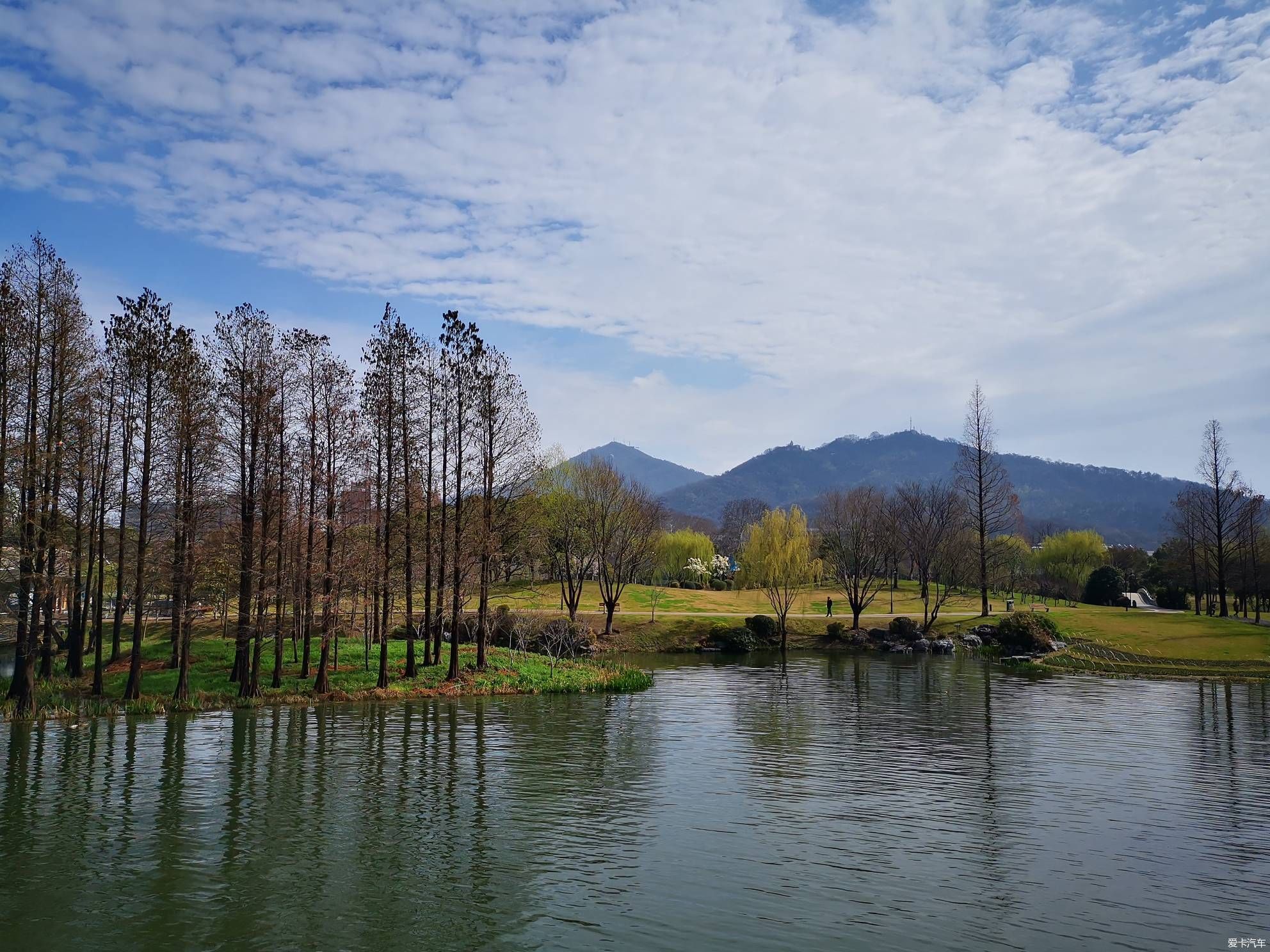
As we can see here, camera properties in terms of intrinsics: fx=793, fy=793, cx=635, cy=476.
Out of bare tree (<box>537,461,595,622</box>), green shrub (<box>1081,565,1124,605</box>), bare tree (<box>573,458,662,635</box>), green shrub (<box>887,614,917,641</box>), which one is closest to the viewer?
green shrub (<box>887,614,917,641</box>)

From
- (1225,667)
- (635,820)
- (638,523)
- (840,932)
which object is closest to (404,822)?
(635,820)

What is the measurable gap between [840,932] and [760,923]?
1.25 meters

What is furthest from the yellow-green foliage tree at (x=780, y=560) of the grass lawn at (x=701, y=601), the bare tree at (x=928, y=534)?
the bare tree at (x=928, y=534)

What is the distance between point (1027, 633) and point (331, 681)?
48154 mm

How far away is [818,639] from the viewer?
72250 mm

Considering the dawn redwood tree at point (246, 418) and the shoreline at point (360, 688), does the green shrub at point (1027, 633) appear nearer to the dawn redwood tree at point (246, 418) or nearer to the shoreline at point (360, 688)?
the shoreline at point (360, 688)

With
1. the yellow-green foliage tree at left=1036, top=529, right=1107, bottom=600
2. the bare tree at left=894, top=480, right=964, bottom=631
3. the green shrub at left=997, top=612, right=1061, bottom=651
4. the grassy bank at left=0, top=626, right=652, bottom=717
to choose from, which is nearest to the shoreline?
the grassy bank at left=0, top=626, right=652, bottom=717

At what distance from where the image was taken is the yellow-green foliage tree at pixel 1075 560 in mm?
104250

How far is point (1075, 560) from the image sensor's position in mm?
105625

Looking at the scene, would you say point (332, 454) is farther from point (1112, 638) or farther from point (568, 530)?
point (1112, 638)

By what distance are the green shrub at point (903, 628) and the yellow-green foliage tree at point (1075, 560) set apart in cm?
4579

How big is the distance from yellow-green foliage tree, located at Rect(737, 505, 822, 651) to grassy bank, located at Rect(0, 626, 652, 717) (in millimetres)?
26392

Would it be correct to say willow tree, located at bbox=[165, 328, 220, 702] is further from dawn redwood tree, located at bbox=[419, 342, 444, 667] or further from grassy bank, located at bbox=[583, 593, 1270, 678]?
grassy bank, located at bbox=[583, 593, 1270, 678]

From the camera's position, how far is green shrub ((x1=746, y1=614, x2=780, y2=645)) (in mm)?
71250
